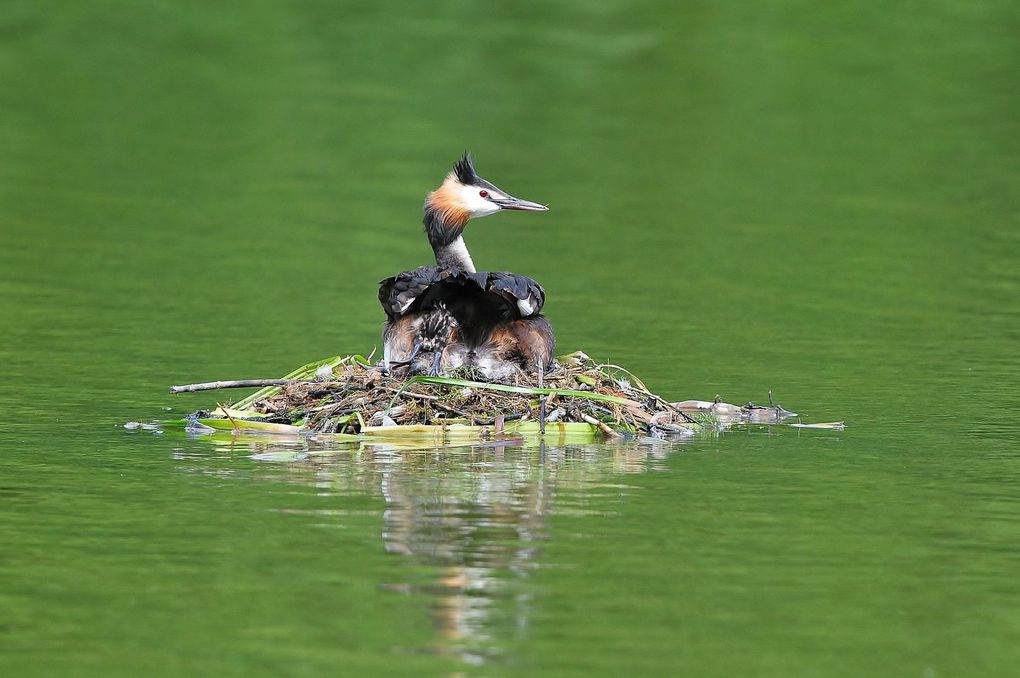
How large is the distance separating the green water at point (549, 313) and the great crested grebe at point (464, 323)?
0.96 m

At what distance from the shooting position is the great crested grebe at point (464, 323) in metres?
12.1

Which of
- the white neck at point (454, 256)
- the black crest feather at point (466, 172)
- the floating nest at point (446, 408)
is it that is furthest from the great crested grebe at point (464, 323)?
the black crest feather at point (466, 172)

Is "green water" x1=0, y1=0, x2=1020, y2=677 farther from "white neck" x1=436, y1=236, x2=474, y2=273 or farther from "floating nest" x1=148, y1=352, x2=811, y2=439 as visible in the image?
"white neck" x1=436, y1=236, x2=474, y2=273

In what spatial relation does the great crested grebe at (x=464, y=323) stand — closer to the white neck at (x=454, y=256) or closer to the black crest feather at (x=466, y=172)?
the white neck at (x=454, y=256)

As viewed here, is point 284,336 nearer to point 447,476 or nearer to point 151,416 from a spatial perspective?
point 151,416

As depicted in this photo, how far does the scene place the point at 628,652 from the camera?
782cm

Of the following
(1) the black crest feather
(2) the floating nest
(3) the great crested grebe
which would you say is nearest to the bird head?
(1) the black crest feather

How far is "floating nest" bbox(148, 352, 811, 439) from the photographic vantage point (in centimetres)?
1184

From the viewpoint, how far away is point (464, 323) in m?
12.3

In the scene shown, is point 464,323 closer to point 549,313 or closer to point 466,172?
point 466,172

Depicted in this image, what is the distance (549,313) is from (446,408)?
568cm

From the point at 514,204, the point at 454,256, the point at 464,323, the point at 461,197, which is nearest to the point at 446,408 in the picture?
the point at 464,323

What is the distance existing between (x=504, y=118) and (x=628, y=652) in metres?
21.1

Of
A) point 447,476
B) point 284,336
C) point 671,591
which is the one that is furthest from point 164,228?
point 671,591
